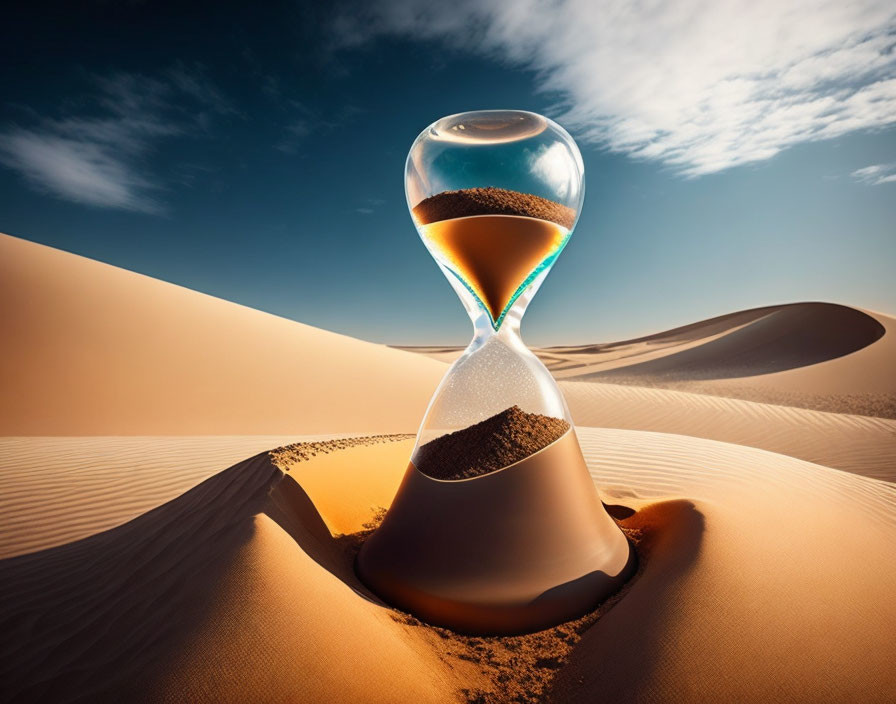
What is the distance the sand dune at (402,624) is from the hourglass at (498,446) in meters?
0.15

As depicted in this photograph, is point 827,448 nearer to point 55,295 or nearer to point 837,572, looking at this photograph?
point 837,572

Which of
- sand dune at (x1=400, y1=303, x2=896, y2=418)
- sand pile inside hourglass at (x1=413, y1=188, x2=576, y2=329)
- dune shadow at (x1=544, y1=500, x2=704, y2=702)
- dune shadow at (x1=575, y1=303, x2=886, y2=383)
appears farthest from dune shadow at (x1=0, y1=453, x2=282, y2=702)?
dune shadow at (x1=575, y1=303, x2=886, y2=383)

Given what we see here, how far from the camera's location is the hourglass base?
6.31 ft

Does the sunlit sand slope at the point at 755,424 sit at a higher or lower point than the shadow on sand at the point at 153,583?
lower

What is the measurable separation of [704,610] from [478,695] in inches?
34.8

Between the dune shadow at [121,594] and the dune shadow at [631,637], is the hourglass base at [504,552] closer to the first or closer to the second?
the dune shadow at [631,637]

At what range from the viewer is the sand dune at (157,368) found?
10594 millimetres

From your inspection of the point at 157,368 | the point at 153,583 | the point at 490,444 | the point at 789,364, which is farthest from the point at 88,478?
the point at 789,364

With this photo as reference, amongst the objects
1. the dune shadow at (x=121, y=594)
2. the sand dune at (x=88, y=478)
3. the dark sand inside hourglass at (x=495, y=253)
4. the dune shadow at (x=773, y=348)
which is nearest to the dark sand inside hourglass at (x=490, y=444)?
the dark sand inside hourglass at (x=495, y=253)

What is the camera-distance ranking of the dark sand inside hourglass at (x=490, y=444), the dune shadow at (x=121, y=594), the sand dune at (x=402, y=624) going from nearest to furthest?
1. the sand dune at (x=402, y=624)
2. the dune shadow at (x=121, y=594)
3. the dark sand inside hourglass at (x=490, y=444)

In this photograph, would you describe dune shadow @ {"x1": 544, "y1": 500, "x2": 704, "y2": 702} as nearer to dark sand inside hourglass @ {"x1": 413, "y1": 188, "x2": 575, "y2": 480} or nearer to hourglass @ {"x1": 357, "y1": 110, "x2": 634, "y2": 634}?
hourglass @ {"x1": 357, "y1": 110, "x2": 634, "y2": 634}

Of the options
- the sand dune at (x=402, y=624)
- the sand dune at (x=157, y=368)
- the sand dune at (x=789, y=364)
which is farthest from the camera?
the sand dune at (x=789, y=364)

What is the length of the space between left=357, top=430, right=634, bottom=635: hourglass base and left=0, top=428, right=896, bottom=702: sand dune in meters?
0.10

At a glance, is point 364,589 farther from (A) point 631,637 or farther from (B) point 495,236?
→ (B) point 495,236
